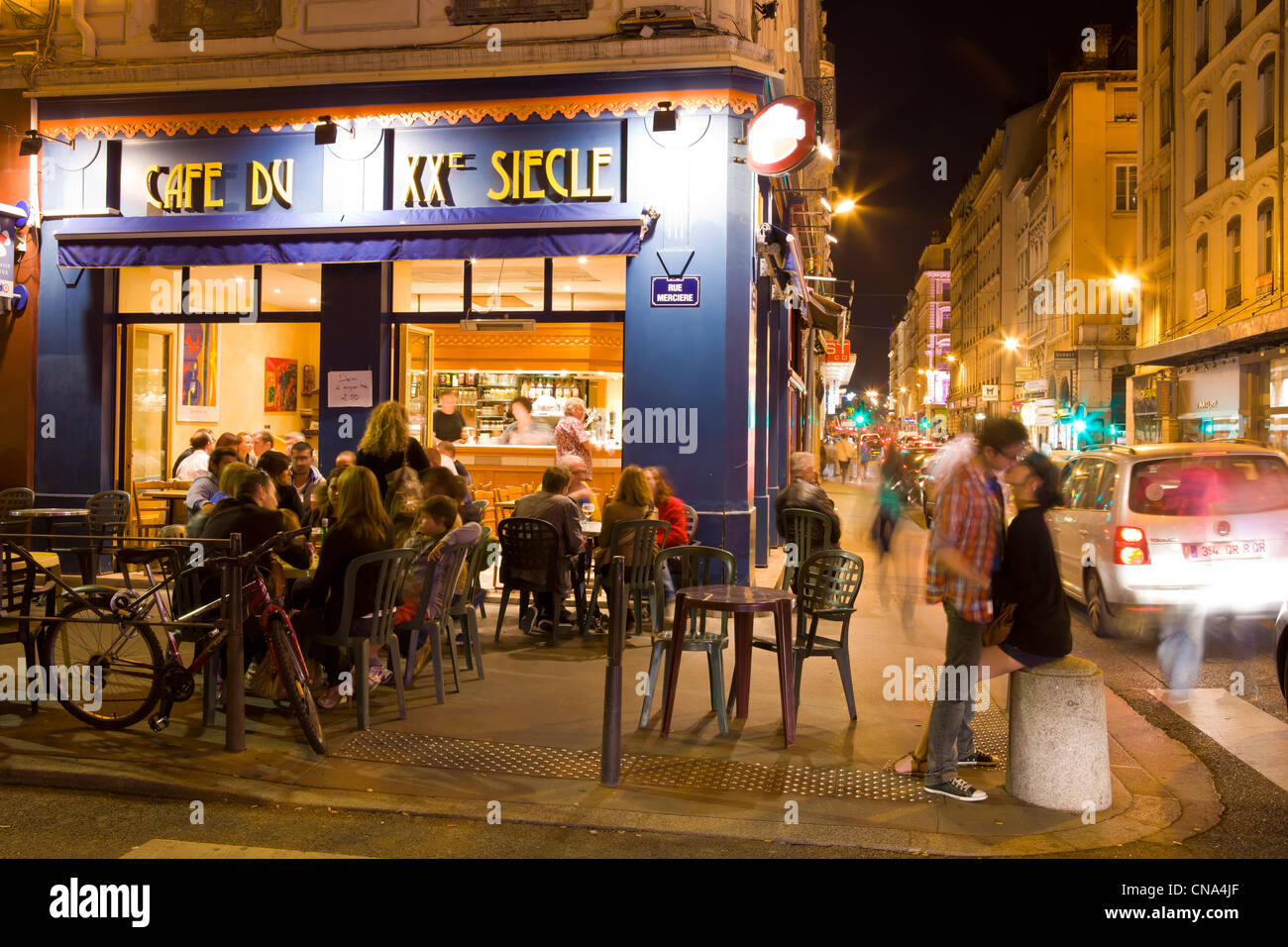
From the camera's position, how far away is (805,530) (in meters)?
9.49

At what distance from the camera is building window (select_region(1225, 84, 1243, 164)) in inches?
1075

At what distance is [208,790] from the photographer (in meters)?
5.43

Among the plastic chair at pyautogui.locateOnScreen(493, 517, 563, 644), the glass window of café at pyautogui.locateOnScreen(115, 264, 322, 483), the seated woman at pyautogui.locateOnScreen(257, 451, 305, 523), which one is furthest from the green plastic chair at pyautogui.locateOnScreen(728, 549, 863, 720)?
the glass window of café at pyautogui.locateOnScreen(115, 264, 322, 483)

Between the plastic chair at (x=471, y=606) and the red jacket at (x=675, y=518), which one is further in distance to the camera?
the red jacket at (x=675, y=518)

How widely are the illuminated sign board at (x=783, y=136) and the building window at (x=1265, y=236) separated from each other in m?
19.5

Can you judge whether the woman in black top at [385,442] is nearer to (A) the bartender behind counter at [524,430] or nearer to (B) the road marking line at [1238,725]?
(A) the bartender behind counter at [524,430]

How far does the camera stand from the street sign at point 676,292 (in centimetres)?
1162

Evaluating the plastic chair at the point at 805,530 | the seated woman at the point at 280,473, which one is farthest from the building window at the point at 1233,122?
the seated woman at the point at 280,473

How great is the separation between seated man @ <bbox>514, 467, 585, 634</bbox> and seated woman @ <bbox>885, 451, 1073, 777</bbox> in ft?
14.9

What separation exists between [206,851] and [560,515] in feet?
16.3

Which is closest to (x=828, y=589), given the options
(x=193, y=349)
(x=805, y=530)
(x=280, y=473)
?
(x=805, y=530)

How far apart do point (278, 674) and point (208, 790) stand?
92 centimetres

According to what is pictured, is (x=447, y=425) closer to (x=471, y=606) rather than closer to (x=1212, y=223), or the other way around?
(x=471, y=606)
